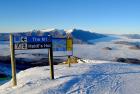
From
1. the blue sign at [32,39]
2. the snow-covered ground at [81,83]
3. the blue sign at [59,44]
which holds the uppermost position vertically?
the blue sign at [32,39]

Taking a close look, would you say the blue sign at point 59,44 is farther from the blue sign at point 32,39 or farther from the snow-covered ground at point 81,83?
the blue sign at point 32,39

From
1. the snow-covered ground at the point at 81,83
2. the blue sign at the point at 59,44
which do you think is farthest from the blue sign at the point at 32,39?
the blue sign at the point at 59,44

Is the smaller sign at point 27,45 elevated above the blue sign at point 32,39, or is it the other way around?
the blue sign at point 32,39

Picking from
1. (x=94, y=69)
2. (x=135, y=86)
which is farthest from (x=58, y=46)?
(x=135, y=86)

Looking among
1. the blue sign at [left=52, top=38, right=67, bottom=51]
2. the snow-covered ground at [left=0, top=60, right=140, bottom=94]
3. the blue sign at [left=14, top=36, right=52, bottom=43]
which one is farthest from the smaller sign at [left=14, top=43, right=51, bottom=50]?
the blue sign at [left=52, top=38, right=67, bottom=51]

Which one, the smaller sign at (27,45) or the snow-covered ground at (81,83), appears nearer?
the snow-covered ground at (81,83)

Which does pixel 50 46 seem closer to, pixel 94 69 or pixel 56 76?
pixel 56 76

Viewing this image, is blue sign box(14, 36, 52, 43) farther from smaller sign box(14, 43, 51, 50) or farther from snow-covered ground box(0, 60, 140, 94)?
snow-covered ground box(0, 60, 140, 94)

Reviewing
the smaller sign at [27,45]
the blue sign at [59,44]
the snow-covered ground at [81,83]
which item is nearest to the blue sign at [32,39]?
the smaller sign at [27,45]

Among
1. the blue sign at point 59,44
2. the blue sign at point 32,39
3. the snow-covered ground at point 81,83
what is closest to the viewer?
the snow-covered ground at point 81,83

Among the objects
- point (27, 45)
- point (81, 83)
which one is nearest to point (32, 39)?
point (27, 45)

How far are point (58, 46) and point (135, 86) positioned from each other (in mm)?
4952

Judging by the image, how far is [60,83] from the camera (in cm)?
1221

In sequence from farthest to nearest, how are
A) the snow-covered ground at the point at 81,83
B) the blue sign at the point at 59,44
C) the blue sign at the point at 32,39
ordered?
the blue sign at the point at 59,44 < the blue sign at the point at 32,39 < the snow-covered ground at the point at 81,83
